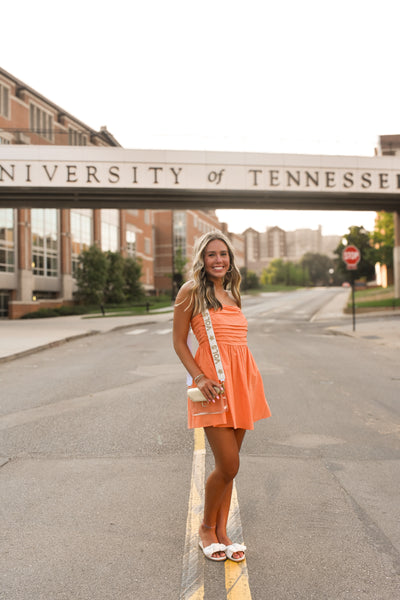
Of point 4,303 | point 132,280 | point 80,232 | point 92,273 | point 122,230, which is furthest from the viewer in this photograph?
point 122,230

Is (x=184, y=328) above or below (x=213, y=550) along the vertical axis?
above

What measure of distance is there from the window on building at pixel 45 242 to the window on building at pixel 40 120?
6436 mm

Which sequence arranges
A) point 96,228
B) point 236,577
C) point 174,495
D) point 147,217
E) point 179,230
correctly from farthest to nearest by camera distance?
point 179,230, point 147,217, point 96,228, point 174,495, point 236,577

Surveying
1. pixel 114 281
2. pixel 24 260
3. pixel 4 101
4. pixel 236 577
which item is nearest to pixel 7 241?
pixel 24 260

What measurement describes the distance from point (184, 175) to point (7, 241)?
64.5ft

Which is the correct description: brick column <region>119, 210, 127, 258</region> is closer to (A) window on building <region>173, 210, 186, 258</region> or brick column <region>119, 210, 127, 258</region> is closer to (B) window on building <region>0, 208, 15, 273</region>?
(B) window on building <region>0, 208, 15, 273</region>

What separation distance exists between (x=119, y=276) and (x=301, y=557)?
47.2m

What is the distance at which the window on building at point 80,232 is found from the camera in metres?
49.0

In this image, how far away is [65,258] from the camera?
46562mm

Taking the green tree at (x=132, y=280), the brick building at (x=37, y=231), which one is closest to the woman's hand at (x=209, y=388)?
the brick building at (x=37, y=231)

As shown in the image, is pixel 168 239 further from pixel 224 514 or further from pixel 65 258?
pixel 224 514

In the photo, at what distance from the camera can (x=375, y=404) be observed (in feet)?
25.4

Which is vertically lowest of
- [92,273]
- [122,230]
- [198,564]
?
[198,564]

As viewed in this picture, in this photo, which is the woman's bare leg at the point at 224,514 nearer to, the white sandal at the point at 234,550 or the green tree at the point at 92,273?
the white sandal at the point at 234,550
